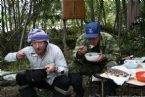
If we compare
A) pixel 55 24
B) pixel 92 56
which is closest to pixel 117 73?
pixel 92 56

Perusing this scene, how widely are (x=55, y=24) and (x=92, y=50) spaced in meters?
6.93

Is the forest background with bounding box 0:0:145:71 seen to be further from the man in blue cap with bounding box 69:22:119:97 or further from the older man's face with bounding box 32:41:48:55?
the older man's face with bounding box 32:41:48:55

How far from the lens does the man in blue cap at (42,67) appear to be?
5160 mm

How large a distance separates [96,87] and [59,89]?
1.92 m

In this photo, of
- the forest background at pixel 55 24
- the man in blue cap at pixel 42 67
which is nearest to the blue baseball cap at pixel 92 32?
the man in blue cap at pixel 42 67

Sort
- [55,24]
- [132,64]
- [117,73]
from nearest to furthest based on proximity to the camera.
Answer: [117,73] < [132,64] < [55,24]

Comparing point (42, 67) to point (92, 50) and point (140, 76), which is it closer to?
point (92, 50)

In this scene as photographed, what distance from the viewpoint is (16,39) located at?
9242 mm

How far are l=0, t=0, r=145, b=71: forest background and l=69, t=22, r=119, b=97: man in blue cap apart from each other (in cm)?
170

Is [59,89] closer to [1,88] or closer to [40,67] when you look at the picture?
[40,67]

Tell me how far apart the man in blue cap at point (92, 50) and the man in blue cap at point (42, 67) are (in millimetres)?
386

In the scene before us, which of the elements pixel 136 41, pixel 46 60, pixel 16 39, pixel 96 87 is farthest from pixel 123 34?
pixel 46 60

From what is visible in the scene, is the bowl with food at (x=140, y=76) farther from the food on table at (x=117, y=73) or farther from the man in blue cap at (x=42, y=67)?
the man in blue cap at (x=42, y=67)

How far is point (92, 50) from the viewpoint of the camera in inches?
237
